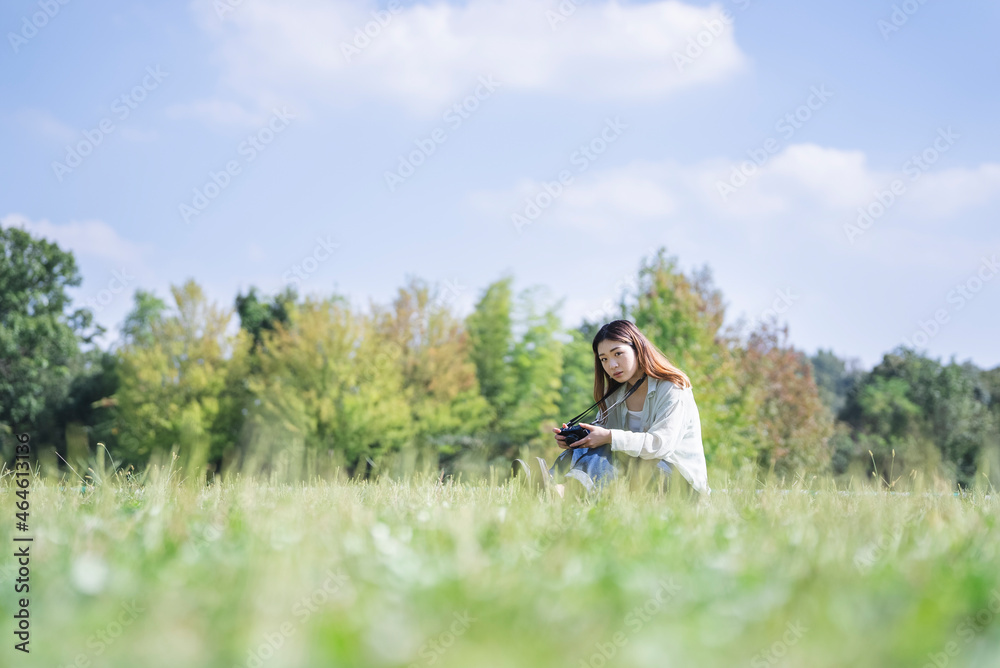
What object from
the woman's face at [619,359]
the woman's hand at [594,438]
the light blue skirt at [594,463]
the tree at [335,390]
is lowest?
the light blue skirt at [594,463]

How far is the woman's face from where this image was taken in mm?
6438

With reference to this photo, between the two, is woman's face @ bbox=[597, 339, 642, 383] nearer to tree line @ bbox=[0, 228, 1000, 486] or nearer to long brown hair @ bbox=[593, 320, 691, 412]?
long brown hair @ bbox=[593, 320, 691, 412]

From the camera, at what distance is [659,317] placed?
26484 mm

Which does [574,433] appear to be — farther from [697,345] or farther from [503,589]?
[697,345]

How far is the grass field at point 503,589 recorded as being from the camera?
1880 millimetres

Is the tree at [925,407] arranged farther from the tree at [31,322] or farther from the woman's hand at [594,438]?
the tree at [31,322]

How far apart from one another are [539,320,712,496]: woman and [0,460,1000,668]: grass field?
1997mm

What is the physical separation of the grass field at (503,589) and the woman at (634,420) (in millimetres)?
1997

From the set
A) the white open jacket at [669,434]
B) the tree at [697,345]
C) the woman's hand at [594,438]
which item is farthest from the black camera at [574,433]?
the tree at [697,345]

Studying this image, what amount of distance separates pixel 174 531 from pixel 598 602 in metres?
1.93

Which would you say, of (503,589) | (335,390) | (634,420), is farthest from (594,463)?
(335,390)

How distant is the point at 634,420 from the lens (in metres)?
6.65

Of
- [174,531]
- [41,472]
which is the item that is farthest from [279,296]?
[174,531]

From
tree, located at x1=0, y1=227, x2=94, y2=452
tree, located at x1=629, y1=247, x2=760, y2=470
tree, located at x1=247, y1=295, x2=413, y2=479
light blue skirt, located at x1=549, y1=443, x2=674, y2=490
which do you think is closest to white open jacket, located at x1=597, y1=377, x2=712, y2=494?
light blue skirt, located at x1=549, y1=443, x2=674, y2=490
